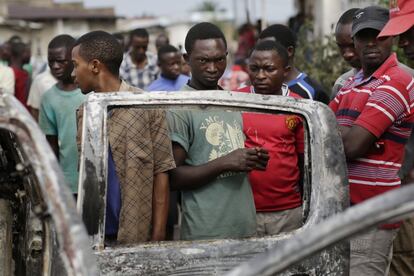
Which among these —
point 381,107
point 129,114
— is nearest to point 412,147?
point 381,107

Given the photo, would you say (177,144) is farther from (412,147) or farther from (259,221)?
(412,147)

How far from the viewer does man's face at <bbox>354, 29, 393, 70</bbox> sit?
475cm

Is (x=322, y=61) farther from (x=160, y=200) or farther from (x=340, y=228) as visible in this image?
(x=340, y=228)

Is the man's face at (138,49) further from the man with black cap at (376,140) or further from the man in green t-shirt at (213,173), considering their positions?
the man in green t-shirt at (213,173)

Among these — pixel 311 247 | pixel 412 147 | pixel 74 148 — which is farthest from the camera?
pixel 74 148

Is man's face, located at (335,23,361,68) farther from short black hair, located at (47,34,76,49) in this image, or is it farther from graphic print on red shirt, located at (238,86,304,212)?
short black hair, located at (47,34,76,49)

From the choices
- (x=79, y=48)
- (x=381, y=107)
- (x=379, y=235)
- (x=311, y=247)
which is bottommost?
(x=379, y=235)

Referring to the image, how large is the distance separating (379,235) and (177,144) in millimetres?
1081

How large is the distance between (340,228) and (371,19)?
2.47 m

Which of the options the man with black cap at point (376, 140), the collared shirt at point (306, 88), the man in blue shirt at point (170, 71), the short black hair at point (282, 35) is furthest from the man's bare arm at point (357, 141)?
the man in blue shirt at point (170, 71)

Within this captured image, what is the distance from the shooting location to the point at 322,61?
378 inches

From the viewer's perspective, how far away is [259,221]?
4.66 m

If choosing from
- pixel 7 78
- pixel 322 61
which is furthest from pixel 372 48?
pixel 7 78

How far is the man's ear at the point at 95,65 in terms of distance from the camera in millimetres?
4723
